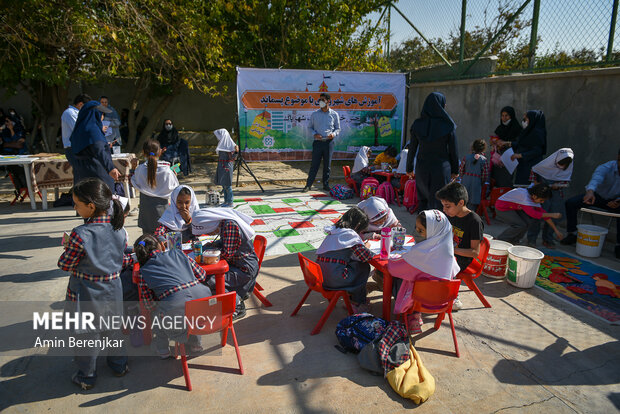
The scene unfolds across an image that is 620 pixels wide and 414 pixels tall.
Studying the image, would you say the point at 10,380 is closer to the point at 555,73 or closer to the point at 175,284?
the point at 175,284

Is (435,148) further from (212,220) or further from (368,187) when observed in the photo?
(212,220)

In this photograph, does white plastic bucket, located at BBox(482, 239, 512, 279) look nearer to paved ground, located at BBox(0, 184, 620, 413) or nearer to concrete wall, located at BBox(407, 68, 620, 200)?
paved ground, located at BBox(0, 184, 620, 413)

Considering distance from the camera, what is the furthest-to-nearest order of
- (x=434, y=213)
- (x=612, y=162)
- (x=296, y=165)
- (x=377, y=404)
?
(x=296, y=165)
(x=612, y=162)
(x=434, y=213)
(x=377, y=404)

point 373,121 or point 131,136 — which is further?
point 131,136

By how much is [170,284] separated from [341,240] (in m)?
1.37

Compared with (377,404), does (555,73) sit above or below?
above

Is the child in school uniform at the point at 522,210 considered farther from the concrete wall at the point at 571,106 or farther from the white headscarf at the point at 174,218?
the white headscarf at the point at 174,218

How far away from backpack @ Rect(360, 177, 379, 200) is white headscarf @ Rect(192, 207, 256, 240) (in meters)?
4.56

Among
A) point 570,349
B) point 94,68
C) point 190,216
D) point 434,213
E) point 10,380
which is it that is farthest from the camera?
point 94,68

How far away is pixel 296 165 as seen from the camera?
12.1 metres

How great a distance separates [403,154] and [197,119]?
8.71m

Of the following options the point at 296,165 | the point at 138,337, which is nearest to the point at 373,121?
the point at 296,165

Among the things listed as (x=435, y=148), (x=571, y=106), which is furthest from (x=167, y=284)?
(x=571, y=106)

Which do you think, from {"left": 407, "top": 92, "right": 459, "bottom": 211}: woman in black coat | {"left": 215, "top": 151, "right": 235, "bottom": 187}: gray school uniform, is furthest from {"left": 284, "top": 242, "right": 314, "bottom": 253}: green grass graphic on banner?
{"left": 215, "top": 151, "right": 235, "bottom": 187}: gray school uniform
